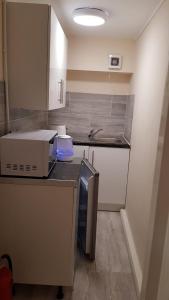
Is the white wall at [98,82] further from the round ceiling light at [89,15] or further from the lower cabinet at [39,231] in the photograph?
the lower cabinet at [39,231]

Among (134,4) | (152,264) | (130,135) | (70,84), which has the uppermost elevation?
(134,4)

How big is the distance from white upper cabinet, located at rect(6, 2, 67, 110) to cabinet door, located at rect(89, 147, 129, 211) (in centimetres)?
137

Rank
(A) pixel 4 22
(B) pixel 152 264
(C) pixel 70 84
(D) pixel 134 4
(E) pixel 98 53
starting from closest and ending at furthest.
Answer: (B) pixel 152 264, (A) pixel 4 22, (D) pixel 134 4, (E) pixel 98 53, (C) pixel 70 84

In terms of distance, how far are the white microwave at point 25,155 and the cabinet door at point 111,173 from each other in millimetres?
1422

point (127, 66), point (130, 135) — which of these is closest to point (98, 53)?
point (127, 66)

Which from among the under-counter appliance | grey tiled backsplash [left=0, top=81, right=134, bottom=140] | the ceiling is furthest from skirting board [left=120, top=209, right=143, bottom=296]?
the ceiling

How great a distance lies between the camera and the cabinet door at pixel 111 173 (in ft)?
9.79

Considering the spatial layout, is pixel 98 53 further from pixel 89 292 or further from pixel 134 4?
pixel 89 292

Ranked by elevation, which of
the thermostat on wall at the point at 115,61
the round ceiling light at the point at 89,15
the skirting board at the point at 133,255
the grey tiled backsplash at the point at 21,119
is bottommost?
the skirting board at the point at 133,255

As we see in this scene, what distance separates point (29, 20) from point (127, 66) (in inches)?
71.8

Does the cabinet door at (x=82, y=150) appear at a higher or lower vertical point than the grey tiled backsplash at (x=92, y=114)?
lower

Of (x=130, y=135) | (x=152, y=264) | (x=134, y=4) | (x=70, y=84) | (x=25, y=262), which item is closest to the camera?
(x=152, y=264)

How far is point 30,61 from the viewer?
1.68 meters

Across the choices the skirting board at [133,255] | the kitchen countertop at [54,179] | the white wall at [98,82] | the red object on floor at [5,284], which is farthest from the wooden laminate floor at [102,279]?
the white wall at [98,82]
